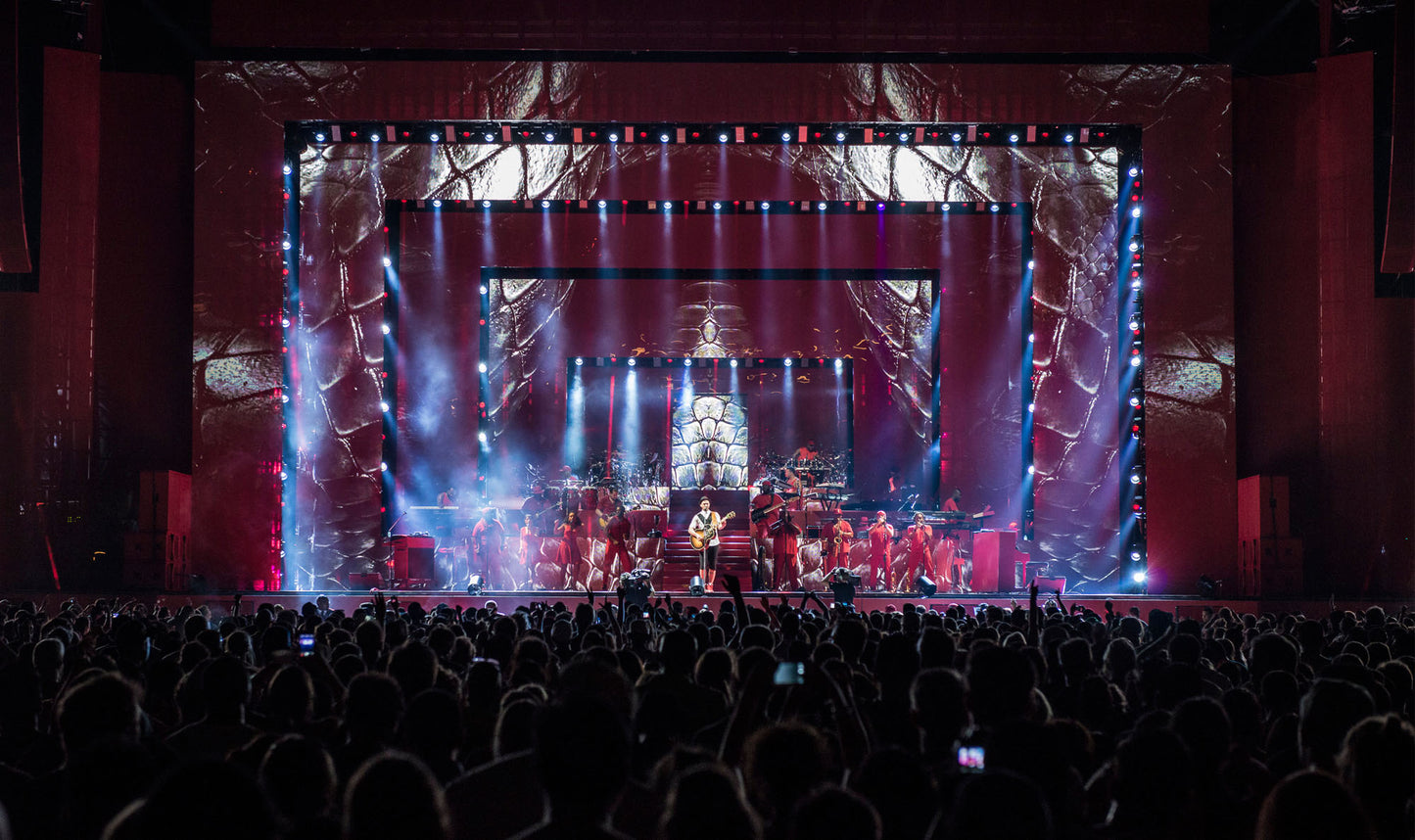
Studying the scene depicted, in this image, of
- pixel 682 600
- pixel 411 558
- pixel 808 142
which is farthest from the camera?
pixel 808 142

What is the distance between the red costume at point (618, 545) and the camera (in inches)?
697

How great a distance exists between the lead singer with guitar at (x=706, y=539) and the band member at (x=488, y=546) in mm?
3002

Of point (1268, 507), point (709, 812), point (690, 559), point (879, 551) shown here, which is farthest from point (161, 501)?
point (709, 812)

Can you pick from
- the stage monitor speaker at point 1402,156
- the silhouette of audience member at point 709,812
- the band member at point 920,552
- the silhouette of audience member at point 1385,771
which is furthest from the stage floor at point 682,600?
the silhouette of audience member at point 709,812

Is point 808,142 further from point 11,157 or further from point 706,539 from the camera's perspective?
point 11,157

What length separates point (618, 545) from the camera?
58.1ft

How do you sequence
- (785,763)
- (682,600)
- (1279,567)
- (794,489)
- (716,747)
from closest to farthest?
(785,763) → (716,747) → (682,600) → (1279,567) → (794,489)

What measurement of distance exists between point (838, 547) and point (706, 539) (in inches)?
80.9

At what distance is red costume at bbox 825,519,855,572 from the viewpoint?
58.1 ft

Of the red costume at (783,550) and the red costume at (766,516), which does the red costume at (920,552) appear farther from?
the red costume at (766,516)

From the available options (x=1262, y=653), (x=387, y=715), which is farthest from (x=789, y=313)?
(x=387, y=715)

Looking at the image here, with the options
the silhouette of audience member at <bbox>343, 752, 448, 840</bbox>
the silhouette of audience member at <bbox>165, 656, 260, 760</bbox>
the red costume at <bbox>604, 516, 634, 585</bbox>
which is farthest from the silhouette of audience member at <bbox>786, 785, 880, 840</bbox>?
the red costume at <bbox>604, 516, 634, 585</bbox>

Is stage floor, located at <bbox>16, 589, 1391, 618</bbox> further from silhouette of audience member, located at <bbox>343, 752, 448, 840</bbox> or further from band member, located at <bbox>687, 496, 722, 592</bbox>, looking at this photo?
silhouette of audience member, located at <bbox>343, 752, 448, 840</bbox>

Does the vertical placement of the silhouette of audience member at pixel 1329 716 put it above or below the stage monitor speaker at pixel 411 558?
above
